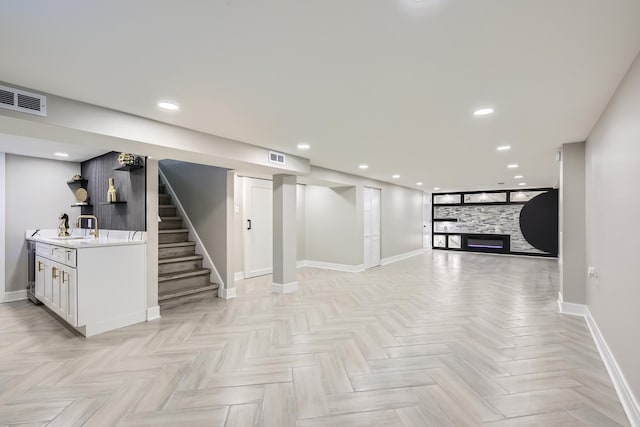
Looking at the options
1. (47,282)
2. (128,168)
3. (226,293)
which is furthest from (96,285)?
(226,293)

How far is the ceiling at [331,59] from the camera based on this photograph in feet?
4.83

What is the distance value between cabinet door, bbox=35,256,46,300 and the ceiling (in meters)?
3.22

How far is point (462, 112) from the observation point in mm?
2889

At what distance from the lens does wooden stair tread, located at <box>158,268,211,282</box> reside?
4.59 metres

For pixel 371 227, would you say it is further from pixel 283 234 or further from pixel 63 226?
pixel 63 226

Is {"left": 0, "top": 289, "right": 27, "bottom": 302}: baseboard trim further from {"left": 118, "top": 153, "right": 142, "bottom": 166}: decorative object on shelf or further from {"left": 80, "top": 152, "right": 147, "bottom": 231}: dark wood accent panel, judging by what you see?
{"left": 118, "top": 153, "right": 142, "bottom": 166}: decorative object on shelf

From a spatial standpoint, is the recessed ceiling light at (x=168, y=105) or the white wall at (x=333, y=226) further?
the white wall at (x=333, y=226)

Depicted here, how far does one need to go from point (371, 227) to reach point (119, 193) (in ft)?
19.1

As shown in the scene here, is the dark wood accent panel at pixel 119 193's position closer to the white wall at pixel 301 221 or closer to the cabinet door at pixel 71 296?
the cabinet door at pixel 71 296

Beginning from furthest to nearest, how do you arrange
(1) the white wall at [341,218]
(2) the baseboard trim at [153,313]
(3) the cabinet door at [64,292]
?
(1) the white wall at [341,218]
(2) the baseboard trim at [153,313]
(3) the cabinet door at [64,292]

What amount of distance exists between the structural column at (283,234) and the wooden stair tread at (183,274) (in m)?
1.27

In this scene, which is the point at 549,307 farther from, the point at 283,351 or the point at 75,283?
the point at 75,283

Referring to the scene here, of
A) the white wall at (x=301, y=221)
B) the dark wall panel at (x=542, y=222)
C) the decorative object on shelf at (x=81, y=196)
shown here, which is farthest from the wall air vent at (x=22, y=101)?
the dark wall panel at (x=542, y=222)

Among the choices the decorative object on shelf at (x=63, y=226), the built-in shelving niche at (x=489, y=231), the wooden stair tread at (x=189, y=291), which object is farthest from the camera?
the built-in shelving niche at (x=489, y=231)
